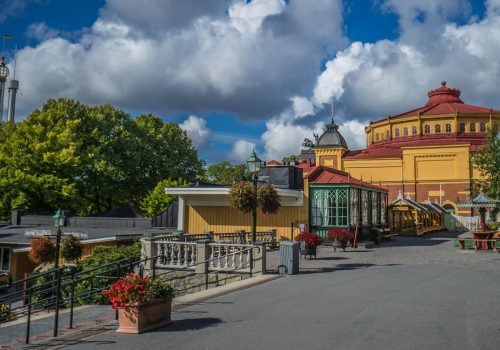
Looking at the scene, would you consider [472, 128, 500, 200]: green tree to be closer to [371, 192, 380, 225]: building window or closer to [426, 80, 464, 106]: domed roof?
[371, 192, 380, 225]: building window

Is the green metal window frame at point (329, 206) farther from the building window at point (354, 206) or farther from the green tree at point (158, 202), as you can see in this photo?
the green tree at point (158, 202)

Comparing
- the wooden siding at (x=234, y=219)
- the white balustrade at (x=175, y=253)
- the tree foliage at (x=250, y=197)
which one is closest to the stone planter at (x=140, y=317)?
the white balustrade at (x=175, y=253)

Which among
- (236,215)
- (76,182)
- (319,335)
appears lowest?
(319,335)

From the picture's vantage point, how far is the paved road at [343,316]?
765 cm

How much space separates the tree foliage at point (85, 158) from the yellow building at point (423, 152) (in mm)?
21717

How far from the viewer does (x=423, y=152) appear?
61.5 metres

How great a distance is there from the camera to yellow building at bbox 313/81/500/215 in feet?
Answer: 196

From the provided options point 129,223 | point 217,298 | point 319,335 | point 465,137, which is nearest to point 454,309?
point 319,335

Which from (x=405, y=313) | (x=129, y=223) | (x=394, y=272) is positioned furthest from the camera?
(x=129, y=223)

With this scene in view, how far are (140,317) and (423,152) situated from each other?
5780cm

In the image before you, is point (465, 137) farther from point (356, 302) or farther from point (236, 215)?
point (356, 302)

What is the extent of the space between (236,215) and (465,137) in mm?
48532

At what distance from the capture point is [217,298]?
11.7m

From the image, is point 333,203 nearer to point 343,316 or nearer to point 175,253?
point 175,253
